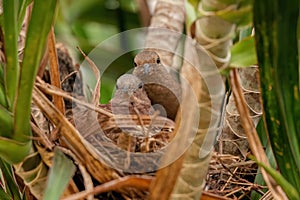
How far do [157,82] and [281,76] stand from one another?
559mm

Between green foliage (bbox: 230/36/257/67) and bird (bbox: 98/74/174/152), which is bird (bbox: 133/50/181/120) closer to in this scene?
bird (bbox: 98/74/174/152)

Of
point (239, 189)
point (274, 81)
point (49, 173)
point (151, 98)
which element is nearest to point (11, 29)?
point (49, 173)

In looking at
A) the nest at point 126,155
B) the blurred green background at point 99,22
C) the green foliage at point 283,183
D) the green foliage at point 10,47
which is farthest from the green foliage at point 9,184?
the blurred green background at point 99,22

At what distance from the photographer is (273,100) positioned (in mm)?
601

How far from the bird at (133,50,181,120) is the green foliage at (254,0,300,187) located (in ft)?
1.55

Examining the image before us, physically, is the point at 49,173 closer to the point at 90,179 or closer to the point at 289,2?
the point at 90,179

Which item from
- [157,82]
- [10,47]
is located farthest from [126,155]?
[157,82]

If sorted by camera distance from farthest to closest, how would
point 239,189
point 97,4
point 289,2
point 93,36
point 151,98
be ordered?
point 93,36, point 97,4, point 151,98, point 239,189, point 289,2

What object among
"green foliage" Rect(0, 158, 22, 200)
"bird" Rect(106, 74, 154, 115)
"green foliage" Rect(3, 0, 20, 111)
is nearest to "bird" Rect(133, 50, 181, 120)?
"bird" Rect(106, 74, 154, 115)

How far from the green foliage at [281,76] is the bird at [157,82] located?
18.6 inches

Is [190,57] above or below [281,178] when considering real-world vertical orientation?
above

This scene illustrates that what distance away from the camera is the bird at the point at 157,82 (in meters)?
1.10

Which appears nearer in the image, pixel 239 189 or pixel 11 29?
pixel 11 29

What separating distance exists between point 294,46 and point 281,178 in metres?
0.13
